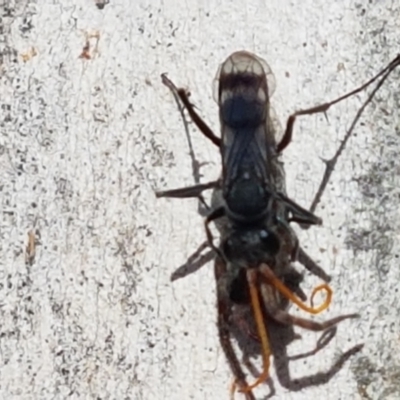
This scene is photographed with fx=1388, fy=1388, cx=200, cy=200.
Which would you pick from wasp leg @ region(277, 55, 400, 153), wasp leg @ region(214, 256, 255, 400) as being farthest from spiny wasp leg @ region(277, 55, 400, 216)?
wasp leg @ region(214, 256, 255, 400)

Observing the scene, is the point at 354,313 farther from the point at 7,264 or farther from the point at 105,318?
the point at 7,264

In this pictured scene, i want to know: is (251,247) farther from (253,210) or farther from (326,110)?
(326,110)

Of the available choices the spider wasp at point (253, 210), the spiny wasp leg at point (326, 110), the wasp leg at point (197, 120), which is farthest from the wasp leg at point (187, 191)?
the spiny wasp leg at point (326, 110)

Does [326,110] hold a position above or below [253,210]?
above

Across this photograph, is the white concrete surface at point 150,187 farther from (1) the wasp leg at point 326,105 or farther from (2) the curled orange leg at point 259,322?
(2) the curled orange leg at point 259,322

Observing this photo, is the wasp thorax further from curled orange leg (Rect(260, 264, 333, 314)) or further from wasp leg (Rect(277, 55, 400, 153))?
wasp leg (Rect(277, 55, 400, 153))

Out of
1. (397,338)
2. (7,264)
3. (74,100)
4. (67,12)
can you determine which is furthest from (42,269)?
(397,338)

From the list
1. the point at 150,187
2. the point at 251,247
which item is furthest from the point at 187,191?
the point at 251,247

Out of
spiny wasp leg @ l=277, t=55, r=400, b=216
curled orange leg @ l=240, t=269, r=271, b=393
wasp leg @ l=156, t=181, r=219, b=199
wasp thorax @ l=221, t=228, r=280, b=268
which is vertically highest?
spiny wasp leg @ l=277, t=55, r=400, b=216
